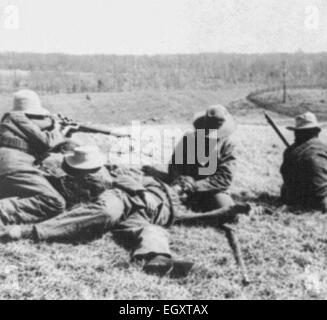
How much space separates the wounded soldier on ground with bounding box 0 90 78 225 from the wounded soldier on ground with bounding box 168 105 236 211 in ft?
5.05

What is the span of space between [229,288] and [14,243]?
2.09 meters

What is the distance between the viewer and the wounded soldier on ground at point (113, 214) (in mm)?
4402

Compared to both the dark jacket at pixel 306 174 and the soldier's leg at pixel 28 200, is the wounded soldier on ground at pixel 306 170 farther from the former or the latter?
the soldier's leg at pixel 28 200

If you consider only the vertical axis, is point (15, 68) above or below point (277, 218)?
above

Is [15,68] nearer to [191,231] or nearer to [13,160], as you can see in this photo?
[13,160]

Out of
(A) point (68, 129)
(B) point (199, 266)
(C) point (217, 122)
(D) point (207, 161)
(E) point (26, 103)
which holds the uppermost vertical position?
(E) point (26, 103)

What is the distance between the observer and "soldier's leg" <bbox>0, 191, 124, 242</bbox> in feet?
15.4

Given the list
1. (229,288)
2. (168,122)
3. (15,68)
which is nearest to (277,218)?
(229,288)

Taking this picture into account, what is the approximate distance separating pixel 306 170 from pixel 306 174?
49 mm

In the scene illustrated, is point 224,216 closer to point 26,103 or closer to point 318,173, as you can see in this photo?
point 318,173

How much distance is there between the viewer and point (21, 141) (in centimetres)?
567

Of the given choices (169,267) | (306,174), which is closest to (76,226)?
(169,267)

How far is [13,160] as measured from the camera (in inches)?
214

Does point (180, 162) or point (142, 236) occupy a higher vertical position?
point (180, 162)
